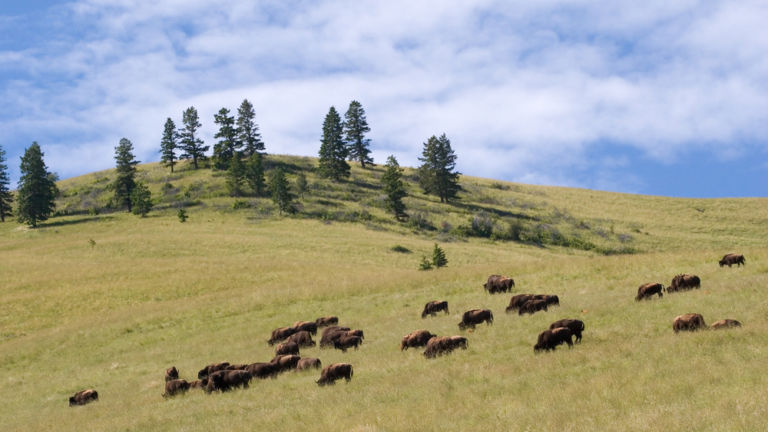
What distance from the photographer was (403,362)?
1709 centimetres

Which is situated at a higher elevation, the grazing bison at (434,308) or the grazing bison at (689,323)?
the grazing bison at (689,323)

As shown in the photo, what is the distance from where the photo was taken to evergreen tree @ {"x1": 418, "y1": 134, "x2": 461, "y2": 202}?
110 metres

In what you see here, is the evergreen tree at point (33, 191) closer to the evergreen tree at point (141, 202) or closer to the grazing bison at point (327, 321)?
the evergreen tree at point (141, 202)

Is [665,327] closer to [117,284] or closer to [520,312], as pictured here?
[520,312]

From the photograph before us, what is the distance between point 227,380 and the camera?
60.0ft

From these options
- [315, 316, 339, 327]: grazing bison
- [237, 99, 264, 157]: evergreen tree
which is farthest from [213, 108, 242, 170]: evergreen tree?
[315, 316, 339, 327]: grazing bison

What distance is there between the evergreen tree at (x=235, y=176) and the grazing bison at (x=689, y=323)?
88223mm

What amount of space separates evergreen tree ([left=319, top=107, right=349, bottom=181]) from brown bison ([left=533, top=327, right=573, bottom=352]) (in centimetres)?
10095

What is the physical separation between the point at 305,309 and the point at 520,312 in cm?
1412

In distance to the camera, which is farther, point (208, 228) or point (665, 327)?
point (208, 228)

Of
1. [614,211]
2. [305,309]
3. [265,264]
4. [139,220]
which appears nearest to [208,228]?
[139,220]

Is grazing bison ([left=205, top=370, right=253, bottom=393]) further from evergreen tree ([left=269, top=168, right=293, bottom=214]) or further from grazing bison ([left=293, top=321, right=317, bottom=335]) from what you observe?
evergreen tree ([left=269, top=168, right=293, bottom=214])

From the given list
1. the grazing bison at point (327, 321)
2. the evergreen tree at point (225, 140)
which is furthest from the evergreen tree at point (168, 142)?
the grazing bison at point (327, 321)

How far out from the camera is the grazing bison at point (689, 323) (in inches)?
591
